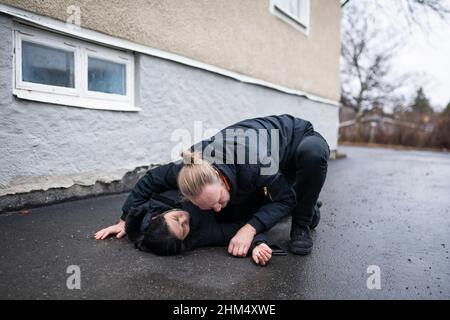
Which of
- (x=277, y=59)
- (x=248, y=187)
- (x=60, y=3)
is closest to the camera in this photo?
(x=248, y=187)

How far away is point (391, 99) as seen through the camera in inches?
1208

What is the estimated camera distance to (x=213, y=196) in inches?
83.0

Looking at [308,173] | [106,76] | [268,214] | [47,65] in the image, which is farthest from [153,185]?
[106,76]

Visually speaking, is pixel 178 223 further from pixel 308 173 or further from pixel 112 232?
pixel 308 173

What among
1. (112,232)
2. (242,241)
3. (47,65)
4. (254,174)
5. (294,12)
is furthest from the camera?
(294,12)

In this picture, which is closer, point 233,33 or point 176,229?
point 176,229

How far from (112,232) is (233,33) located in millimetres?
4200

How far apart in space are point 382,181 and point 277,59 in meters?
3.15

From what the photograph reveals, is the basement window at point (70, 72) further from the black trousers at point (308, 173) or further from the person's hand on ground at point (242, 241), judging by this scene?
the black trousers at point (308, 173)

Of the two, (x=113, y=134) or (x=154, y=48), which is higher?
(x=154, y=48)

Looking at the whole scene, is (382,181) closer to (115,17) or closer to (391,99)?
(115,17)

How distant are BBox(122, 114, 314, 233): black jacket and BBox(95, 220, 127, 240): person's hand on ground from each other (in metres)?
0.12

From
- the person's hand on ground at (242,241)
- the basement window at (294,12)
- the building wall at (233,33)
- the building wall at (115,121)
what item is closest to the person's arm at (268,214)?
the person's hand on ground at (242,241)
